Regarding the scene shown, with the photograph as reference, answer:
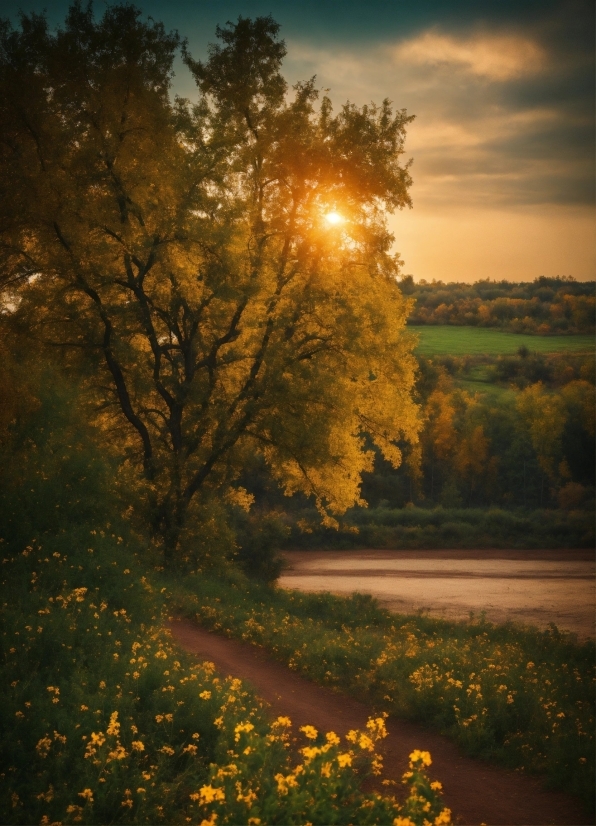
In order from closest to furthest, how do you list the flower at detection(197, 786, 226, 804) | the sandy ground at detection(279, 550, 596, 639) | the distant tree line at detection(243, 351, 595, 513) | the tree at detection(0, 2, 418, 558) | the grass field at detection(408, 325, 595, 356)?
the flower at detection(197, 786, 226, 804) < the tree at detection(0, 2, 418, 558) < the sandy ground at detection(279, 550, 596, 639) < the distant tree line at detection(243, 351, 595, 513) < the grass field at detection(408, 325, 595, 356)

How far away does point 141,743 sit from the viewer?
609 cm

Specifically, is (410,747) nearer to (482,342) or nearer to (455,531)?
(455,531)

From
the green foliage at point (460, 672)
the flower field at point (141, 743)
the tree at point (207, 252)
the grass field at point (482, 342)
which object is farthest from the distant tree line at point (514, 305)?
the flower field at point (141, 743)

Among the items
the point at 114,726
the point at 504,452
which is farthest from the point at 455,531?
the point at 114,726

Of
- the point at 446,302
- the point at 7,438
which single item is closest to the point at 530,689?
the point at 7,438

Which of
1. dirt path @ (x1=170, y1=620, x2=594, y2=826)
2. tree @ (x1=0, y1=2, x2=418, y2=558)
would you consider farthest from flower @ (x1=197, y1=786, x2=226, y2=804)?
tree @ (x1=0, y1=2, x2=418, y2=558)

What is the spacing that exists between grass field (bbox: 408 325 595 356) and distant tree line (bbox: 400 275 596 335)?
1.13 m

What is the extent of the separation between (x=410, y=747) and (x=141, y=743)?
3729 mm

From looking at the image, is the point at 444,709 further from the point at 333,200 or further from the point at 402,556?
the point at 402,556

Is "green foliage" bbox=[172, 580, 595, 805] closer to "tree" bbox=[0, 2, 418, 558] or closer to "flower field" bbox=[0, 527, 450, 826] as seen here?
"flower field" bbox=[0, 527, 450, 826]

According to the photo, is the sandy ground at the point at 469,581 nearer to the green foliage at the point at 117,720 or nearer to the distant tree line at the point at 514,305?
the green foliage at the point at 117,720

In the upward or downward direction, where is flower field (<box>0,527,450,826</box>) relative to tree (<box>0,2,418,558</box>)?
downward

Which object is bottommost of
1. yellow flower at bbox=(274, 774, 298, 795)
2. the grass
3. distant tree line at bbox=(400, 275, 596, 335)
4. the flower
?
the grass

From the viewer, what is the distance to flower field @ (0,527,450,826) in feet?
17.0
